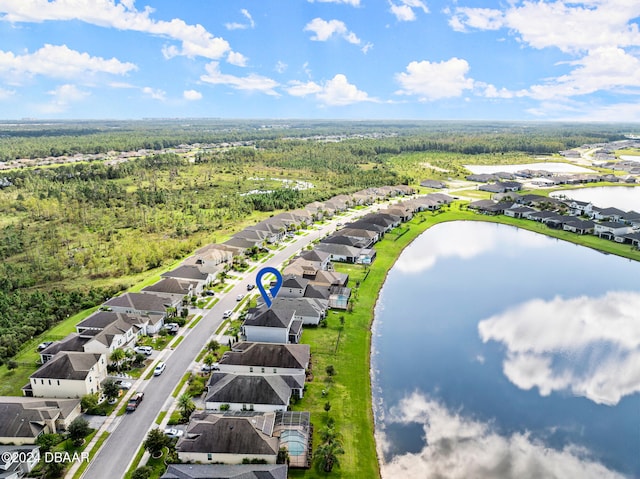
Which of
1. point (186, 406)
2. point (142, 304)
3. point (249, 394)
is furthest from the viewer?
point (142, 304)

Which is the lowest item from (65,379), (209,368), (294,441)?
(294,441)

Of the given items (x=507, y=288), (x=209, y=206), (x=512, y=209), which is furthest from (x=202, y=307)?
(x=512, y=209)

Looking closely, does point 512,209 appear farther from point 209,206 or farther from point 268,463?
point 268,463

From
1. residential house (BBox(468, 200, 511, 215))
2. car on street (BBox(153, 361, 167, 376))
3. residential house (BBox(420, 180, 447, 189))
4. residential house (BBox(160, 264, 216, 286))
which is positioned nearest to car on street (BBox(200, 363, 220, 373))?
car on street (BBox(153, 361, 167, 376))

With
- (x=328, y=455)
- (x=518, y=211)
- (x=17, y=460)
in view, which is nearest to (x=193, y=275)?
(x=17, y=460)

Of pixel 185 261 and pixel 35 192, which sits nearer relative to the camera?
pixel 185 261

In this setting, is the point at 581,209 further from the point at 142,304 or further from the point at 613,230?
the point at 142,304

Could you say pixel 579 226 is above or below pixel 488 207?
below
